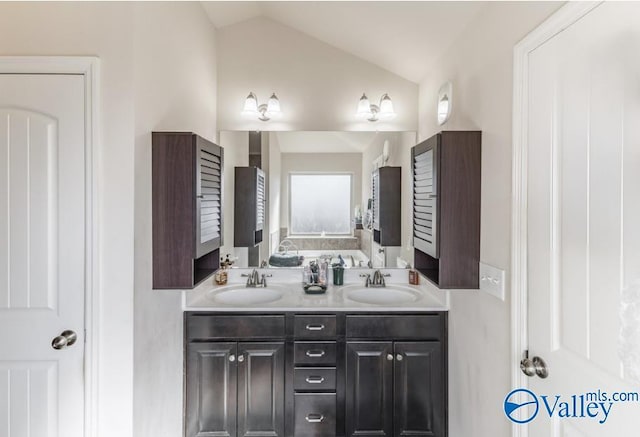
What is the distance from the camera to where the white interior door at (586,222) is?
857mm

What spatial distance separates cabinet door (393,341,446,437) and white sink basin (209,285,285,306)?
0.87m

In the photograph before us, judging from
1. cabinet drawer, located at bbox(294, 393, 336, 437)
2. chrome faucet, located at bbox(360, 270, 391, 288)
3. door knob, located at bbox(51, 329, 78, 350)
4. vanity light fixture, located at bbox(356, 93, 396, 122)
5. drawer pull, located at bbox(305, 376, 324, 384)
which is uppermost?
vanity light fixture, located at bbox(356, 93, 396, 122)

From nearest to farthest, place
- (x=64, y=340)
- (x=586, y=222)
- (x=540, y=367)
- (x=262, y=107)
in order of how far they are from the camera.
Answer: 1. (x=586, y=222)
2. (x=540, y=367)
3. (x=64, y=340)
4. (x=262, y=107)

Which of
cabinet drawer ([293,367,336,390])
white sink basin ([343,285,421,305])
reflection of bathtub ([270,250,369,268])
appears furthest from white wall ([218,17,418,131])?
cabinet drawer ([293,367,336,390])

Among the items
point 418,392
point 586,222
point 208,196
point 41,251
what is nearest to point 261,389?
point 418,392

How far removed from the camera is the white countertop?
198cm

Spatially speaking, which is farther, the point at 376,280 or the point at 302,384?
the point at 376,280

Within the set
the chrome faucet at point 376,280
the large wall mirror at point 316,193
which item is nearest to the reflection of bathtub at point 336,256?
the large wall mirror at point 316,193

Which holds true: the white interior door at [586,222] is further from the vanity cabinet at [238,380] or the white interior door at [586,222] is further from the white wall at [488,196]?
the vanity cabinet at [238,380]

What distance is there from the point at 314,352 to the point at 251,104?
68.3 inches

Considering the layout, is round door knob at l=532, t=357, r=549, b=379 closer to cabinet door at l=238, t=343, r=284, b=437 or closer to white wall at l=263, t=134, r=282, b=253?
cabinet door at l=238, t=343, r=284, b=437

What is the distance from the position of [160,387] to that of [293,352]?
0.71 meters

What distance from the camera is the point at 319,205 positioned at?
262 cm

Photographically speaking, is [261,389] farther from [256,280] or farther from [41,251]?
[41,251]
